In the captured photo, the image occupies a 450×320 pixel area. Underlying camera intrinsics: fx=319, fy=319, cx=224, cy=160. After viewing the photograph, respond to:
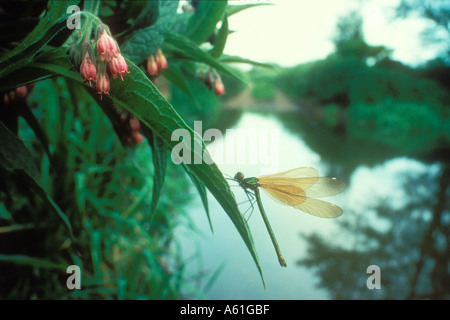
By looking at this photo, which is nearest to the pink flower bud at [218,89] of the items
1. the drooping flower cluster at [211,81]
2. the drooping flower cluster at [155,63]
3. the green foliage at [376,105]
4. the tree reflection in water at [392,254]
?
the drooping flower cluster at [211,81]

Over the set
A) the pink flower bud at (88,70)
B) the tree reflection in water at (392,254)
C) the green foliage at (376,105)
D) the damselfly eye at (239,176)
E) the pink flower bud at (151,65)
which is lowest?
the tree reflection in water at (392,254)

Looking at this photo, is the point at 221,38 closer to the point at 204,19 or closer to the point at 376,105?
the point at 204,19

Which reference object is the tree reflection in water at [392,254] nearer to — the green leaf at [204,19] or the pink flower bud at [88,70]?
the green leaf at [204,19]

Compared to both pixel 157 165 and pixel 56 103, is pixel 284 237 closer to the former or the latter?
pixel 56 103

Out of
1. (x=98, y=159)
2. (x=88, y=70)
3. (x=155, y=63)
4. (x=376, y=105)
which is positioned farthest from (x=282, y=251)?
(x=376, y=105)

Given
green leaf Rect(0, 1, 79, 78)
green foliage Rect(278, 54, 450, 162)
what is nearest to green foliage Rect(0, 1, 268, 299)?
green leaf Rect(0, 1, 79, 78)

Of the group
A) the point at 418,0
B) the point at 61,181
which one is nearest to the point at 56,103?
the point at 61,181
